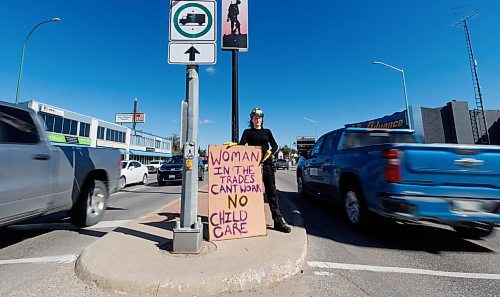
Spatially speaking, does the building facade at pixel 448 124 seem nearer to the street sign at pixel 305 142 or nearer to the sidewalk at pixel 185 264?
the street sign at pixel 305 142

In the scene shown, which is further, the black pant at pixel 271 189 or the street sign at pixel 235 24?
the street sign at pixel 235 24

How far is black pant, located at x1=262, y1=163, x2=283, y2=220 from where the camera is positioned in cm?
431

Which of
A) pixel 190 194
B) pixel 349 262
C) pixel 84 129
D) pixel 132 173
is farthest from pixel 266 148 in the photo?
pixel 84 129

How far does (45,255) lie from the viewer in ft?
11.6

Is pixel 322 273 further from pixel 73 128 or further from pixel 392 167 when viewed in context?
pixel 73 128

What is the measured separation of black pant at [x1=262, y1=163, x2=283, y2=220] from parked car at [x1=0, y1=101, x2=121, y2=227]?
325 cm

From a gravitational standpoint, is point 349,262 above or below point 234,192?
below

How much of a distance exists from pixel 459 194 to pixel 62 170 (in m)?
5.83

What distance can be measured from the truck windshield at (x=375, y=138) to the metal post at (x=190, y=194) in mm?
3535

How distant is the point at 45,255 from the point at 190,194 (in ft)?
7.22

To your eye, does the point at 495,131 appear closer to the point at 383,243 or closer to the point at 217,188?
the point at 383,243

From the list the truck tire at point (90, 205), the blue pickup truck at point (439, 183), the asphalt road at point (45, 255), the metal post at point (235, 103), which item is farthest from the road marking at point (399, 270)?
the truck tire at point (90, 205)

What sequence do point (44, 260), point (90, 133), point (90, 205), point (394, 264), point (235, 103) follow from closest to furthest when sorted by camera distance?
point (394, 264)
point (44, 260)
point (90, 205)
point (235, 103)
point (90, 133)

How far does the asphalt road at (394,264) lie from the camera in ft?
8.56
